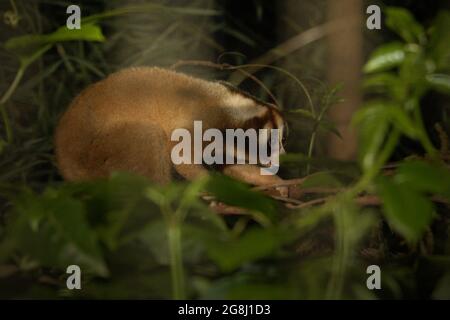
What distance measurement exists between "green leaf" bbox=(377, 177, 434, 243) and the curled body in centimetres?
83

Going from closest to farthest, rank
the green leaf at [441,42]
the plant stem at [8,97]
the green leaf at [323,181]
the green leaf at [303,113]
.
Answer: the green leaf at [441,42] → the green leaf at [323,181] → the plant stem at [8,97] → the green leaf at [303,113]

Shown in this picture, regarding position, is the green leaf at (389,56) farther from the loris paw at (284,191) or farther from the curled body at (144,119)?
the curled body at (144,119)

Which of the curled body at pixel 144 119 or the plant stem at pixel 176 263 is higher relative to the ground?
the curled body at pixel 144 119

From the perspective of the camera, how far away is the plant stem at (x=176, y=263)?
808mm

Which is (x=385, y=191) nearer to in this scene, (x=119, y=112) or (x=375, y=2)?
(x=375, y=2)

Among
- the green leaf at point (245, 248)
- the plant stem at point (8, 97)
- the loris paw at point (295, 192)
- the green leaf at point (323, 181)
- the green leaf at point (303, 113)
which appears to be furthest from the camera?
the green leaf at point (303, 113)

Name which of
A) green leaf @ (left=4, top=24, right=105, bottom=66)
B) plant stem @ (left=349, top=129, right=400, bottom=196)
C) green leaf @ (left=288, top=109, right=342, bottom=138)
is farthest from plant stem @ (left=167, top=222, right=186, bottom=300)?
green leaf @ (left=288, top=109, right=342, bottom=138)

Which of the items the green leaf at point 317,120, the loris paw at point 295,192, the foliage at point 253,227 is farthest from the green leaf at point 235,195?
the green leaf at point 317,120

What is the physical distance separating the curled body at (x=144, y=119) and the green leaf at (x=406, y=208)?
828 millimetres

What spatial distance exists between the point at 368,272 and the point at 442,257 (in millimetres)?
161

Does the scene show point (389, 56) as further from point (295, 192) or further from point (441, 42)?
point (295, 192)

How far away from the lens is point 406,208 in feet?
2.33

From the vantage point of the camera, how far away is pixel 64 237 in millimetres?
778

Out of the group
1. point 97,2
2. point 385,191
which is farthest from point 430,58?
point 97,2
